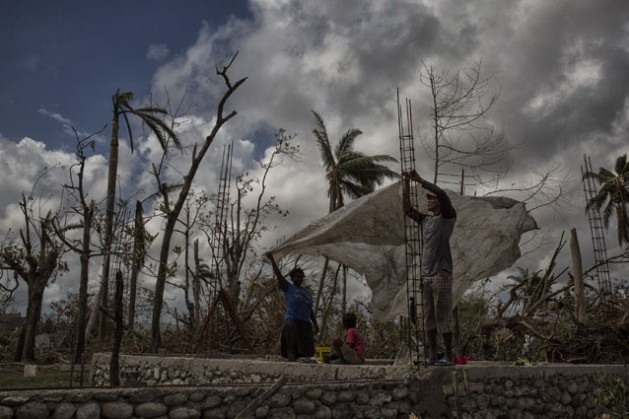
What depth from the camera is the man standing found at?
19.7 feet

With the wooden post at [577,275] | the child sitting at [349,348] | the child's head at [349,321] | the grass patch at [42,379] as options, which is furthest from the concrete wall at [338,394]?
Result: the grass patch at [42,379]

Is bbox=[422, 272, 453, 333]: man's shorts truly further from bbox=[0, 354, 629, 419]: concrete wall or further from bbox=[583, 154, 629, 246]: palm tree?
bbox=[583, 154, 629, 246]: palm tree

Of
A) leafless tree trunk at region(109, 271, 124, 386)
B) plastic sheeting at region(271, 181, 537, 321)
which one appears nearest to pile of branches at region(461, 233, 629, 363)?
plastic sheeting at region(271, 181, 537, 321)

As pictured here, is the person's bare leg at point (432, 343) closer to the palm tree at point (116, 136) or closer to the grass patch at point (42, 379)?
the grass patch at point (42, 379)

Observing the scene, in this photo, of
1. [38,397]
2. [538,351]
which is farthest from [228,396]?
[538,351]

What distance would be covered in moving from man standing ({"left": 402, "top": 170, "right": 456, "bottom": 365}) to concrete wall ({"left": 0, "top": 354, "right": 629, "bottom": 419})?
0.35 m

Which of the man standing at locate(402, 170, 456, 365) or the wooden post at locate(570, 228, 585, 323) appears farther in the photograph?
the wooden post at locate(570, 228, 585, 323)

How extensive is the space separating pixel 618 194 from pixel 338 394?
26078mm

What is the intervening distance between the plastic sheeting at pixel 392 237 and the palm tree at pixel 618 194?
1982 centimetres

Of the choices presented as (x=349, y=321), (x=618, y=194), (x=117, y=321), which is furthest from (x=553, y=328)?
(x=618, y=194)

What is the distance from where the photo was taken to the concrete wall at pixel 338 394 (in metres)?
4.52

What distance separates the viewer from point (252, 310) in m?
13.4

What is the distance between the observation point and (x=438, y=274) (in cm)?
603

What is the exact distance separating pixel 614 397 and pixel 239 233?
44.7 ft
